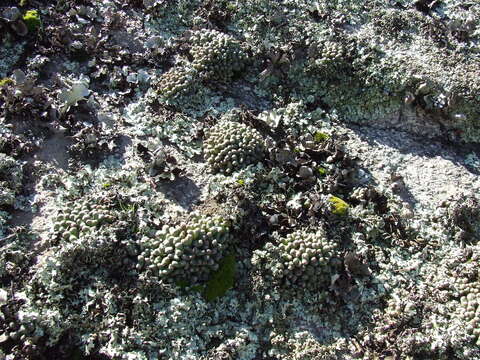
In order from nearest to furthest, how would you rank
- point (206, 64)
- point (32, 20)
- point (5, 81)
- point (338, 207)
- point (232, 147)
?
point (338, 207) → point (232, 147) → point (5, 81) → point (206, 64) → point (32, 20)

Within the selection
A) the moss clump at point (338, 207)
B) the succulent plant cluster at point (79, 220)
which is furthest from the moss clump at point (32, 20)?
the moss clump at point (338, 207)

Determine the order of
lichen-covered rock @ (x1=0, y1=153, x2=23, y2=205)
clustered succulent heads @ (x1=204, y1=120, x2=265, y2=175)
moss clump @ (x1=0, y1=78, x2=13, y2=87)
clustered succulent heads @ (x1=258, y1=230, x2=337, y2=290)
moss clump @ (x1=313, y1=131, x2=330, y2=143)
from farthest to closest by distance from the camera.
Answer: moss clump @ (x1=313, y1=131, x2=330, y2=143) < moss clump @ (x1=0, y1=78, x2=13, y2=87) < clustered succulent heads @ (x1=204, y1=120, x2=265, y2=175) < lichen-covered rock @ (x1=0, y1=153, x2=23, y2=205) < clustered succulent heads @ (x1=258, y1=230, x2=337, y2=290)

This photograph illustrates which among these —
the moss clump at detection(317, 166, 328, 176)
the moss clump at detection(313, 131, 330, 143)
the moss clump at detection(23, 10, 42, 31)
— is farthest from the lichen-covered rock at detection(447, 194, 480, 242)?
the moss clump at detection(23, 10, 42, 31)

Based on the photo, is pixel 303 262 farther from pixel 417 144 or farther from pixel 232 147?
pixel 417 144

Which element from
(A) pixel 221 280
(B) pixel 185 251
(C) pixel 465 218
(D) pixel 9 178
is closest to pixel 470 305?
(C) pixel 465 218

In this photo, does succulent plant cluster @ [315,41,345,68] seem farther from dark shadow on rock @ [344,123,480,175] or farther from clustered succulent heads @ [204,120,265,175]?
clustered succulent heads @ [204,120,265,175]

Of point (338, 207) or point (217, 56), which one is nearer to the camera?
point (338, 207)

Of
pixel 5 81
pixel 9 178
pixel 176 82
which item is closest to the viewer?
pixel 9 178

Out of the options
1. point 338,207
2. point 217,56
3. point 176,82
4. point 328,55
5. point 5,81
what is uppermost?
point 328,55

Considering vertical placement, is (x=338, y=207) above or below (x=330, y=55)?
below
